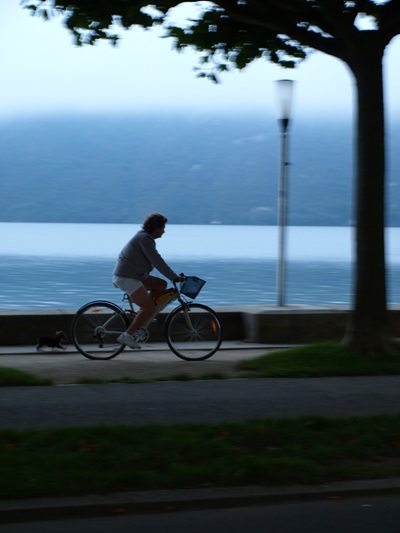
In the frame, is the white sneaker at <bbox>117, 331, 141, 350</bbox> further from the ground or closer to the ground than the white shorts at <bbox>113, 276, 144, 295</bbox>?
closer to the ground

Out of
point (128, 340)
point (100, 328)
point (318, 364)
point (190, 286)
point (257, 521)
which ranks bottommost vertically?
point (257, 521)

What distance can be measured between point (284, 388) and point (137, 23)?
474 centimetres

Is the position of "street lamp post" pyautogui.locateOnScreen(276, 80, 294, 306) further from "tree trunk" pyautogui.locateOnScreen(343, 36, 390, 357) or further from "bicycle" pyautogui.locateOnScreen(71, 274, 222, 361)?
"tree trunk" pyautogui.locateOnScreen(343, 36, 390, 357)

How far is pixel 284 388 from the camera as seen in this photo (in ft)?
31.3

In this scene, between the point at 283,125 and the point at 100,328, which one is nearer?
the point at 100,328

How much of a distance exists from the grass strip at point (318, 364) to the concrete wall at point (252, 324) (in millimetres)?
2605

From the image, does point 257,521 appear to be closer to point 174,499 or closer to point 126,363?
point 174,499

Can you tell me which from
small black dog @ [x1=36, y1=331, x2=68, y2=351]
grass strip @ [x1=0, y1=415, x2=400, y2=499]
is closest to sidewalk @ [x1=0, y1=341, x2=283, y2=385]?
small black dog @ [x1=36, y1=331, x2=68, y2=351]

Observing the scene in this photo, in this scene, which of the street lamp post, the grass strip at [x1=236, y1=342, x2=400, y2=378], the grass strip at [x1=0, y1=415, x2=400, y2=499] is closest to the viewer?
the grass strip at [x1=0, y1=415, x2=400, y2=499]

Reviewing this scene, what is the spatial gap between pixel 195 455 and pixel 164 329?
18.4 feet

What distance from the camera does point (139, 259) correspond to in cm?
1204

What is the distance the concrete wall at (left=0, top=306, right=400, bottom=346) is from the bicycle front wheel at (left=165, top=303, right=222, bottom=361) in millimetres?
1491

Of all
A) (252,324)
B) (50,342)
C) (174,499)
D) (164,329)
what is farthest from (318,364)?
(174,499)

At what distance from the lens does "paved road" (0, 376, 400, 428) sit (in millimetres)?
7941
